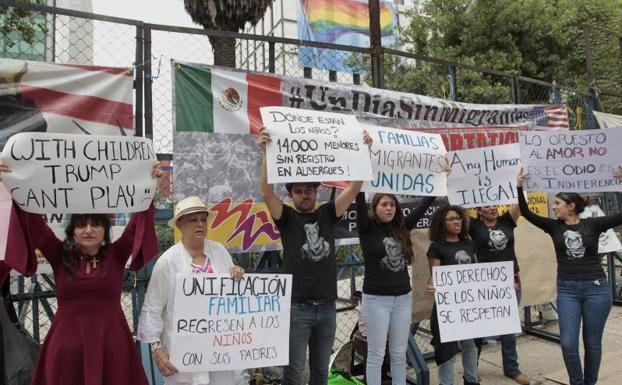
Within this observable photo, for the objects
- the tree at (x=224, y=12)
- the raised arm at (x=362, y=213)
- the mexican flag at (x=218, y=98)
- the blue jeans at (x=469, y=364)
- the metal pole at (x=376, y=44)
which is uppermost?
the tree at (x=224, y=12)

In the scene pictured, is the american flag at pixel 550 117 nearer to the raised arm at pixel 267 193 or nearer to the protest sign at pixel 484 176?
the protest sign at pixel 484 176

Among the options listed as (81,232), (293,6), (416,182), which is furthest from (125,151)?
(293,6)

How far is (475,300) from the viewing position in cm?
394

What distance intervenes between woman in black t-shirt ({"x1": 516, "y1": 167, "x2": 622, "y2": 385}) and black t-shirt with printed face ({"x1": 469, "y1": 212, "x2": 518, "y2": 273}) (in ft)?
1.59

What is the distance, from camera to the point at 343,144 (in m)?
3.33

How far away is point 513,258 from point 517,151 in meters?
0.99

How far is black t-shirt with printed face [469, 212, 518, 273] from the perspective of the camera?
Answer: 13.9 feet

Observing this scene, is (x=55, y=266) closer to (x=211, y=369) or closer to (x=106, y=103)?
(x=211, y=369)

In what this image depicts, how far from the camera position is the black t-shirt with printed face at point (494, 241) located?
4.25 meters

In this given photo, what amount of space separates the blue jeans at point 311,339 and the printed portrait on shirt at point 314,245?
31 cm

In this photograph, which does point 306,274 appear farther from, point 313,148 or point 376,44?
point 376,44

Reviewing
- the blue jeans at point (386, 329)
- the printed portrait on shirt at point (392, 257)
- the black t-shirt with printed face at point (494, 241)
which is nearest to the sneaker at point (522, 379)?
the black t-shirt with printed face at point (494, 241)

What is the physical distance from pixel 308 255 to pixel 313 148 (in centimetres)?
72

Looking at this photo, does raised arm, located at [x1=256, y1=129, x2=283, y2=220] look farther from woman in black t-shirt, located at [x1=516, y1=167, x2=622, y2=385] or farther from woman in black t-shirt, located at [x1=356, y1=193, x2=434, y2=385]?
woman in black t-shirt, located at [x1=516, y1=167, x2=622, y2=385]
